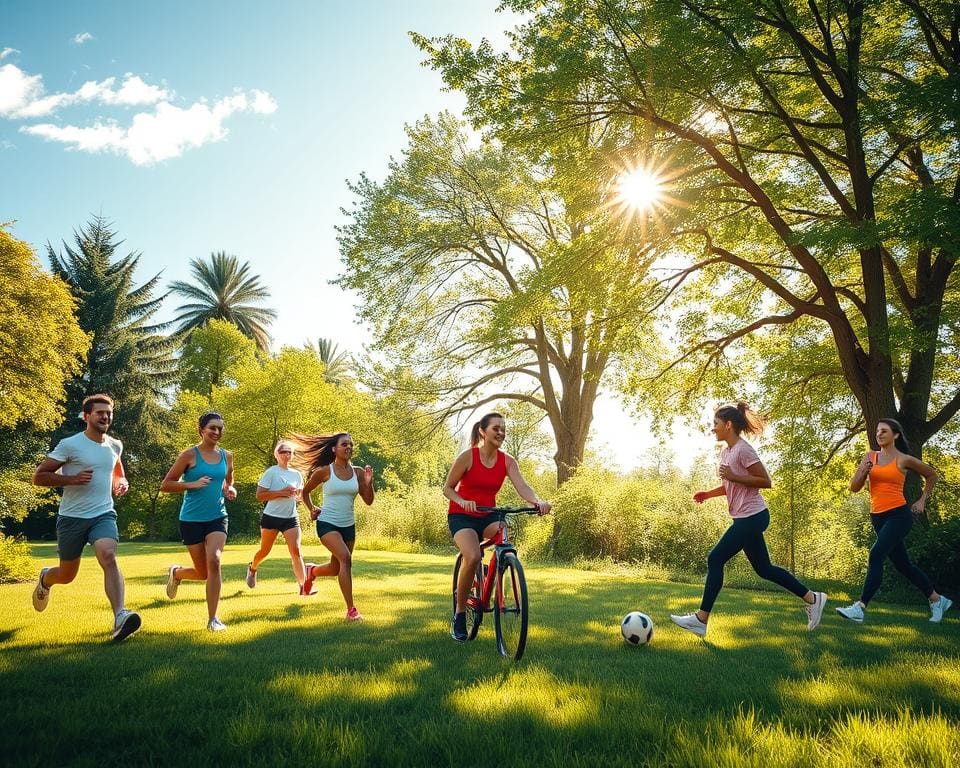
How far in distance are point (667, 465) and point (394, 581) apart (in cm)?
4772

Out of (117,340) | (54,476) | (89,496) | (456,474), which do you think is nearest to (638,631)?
(456,474)

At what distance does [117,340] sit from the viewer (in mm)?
37781

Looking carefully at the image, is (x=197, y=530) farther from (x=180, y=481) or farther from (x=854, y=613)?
(x=854, y=613)

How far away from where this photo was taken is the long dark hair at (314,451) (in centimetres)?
725

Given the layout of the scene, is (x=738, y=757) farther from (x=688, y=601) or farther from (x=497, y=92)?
(x=497, y=92)

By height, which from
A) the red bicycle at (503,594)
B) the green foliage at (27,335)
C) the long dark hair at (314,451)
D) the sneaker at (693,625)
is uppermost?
the green foliage at (27,335)

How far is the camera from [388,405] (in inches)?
928

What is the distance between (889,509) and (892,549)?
0.51m

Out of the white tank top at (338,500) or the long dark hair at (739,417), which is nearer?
the long dark hair at (739,417)

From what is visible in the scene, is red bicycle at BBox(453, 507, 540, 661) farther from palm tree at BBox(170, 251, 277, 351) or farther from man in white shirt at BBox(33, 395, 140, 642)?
palm tree at BBox(170, 251, 277, 351)

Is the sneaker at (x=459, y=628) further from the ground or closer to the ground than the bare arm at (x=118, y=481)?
closer to the ground

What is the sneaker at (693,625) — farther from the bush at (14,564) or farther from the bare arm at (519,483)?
the bush at (14,564)

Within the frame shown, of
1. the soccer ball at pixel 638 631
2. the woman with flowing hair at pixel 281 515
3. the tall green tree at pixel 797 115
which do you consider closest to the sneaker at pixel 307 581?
the woman with flowing hair at pixel 281 515

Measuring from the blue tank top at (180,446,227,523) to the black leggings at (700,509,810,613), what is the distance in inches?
205
